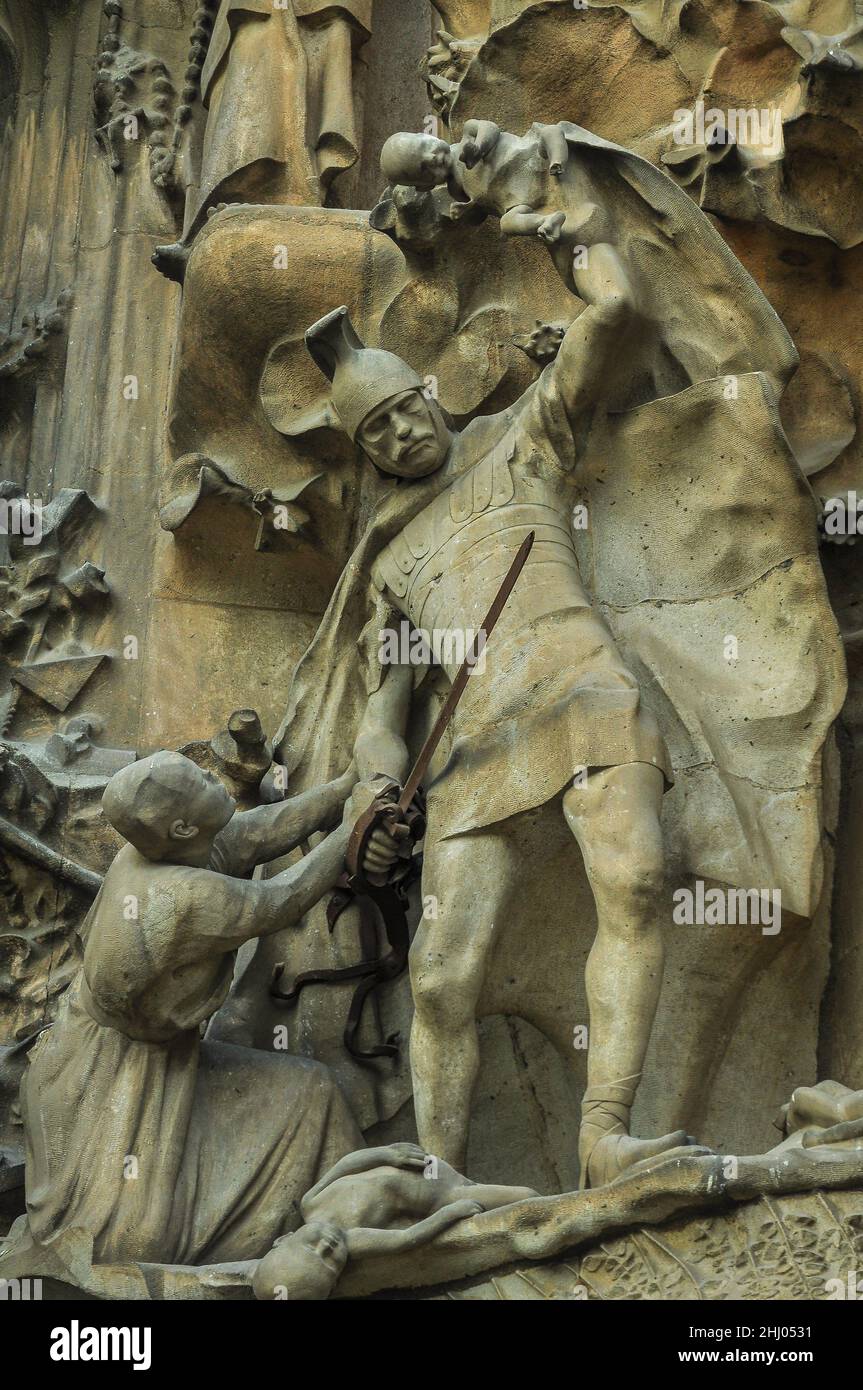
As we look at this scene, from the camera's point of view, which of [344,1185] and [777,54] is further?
[777,54]

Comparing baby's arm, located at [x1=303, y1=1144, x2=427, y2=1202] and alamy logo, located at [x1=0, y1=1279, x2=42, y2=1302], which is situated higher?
baby's arm, located at [x1=303, y1=1144, x2=427, y2=1202]

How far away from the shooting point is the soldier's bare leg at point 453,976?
642 cm

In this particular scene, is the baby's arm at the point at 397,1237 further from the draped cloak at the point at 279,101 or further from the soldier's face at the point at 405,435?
the draped cloak at the point at 279,101

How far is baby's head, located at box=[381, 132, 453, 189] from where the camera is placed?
Answer: 23.4 feet

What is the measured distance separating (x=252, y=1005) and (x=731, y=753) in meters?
1.25

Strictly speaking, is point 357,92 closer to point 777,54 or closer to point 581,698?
point 777,54

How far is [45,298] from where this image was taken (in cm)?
868

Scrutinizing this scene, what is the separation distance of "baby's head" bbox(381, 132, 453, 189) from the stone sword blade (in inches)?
40.6

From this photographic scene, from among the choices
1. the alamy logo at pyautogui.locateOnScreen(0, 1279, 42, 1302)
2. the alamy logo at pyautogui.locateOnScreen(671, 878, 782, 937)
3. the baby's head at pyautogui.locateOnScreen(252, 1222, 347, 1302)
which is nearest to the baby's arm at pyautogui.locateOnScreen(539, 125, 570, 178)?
the alamy logo at pyautogui.locateOnScreen(671, 878, 782, 937)

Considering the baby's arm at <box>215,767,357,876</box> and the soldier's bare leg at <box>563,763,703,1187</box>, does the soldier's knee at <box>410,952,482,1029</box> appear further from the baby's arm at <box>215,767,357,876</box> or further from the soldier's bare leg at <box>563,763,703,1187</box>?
the baby's arm at <box>215,767,357,876</box>

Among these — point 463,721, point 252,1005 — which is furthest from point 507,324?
point 252,1005
